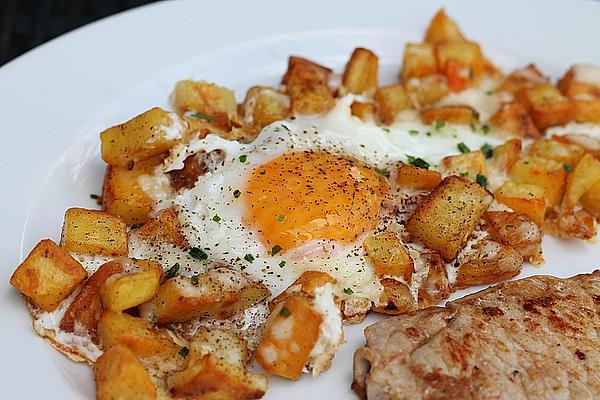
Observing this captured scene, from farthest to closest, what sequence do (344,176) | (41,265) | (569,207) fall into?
(569,207), (344,176), (41,265)

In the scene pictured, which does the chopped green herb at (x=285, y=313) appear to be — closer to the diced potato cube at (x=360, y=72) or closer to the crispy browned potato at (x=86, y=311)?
the crispy browned potato at (x=86, y=311)

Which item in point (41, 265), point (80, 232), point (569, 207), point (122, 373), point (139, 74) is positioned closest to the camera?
point (122, 373)

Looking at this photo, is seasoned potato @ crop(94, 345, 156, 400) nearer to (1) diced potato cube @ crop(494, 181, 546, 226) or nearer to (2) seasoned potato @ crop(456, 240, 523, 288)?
(2) seasoned potato @ crop(456, 240, 523, 288)

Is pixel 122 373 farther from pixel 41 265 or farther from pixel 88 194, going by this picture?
pixel 88 194

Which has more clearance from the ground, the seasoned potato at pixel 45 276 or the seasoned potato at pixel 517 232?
the seasoned potato at pixel 45 276

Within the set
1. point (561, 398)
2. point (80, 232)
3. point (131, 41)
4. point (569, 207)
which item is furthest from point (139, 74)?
point (561, 398)

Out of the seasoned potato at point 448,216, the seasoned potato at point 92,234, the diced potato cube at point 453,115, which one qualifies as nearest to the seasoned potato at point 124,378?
the seasoned potato at point 92,234

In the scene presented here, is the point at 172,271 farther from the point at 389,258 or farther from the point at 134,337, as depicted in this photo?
the point at 389,258
